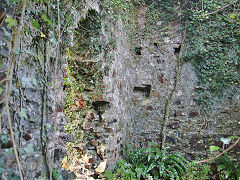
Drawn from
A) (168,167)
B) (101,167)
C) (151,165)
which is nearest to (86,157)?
(101,167)

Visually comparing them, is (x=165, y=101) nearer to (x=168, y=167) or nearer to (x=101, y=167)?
(x=168, y=167)

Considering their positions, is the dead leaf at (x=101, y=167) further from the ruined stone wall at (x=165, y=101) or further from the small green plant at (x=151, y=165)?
the ruined stone wall at (x=165, y=101)

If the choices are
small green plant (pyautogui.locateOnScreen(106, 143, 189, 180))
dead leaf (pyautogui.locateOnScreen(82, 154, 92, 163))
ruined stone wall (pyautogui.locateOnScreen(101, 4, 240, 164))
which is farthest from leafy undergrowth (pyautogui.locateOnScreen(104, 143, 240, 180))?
dead leaf (pyautogui.locateOnScreen(82, 154, 92, 163))

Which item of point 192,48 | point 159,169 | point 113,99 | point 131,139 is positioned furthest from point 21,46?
point 192,48

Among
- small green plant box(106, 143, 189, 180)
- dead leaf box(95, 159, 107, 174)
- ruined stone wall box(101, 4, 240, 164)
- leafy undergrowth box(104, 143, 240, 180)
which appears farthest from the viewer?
ruined stone wall box(101, 4, 240, 164)

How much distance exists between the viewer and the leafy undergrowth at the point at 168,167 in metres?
3.54

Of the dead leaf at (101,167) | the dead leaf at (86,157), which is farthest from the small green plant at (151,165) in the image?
the dead leaf at (86,157)

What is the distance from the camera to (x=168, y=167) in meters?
3.71

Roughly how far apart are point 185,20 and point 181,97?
190 centimetres

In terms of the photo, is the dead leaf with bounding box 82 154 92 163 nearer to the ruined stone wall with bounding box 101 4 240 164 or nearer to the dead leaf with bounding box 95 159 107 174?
the dead leaf with bounding box 95 159 107 174

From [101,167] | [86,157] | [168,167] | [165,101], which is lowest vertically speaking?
[168,167]

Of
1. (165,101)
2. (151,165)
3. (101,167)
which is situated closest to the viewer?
(101,167)

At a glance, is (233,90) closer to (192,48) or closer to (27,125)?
(192,48)

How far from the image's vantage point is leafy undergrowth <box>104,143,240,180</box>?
3.54m
